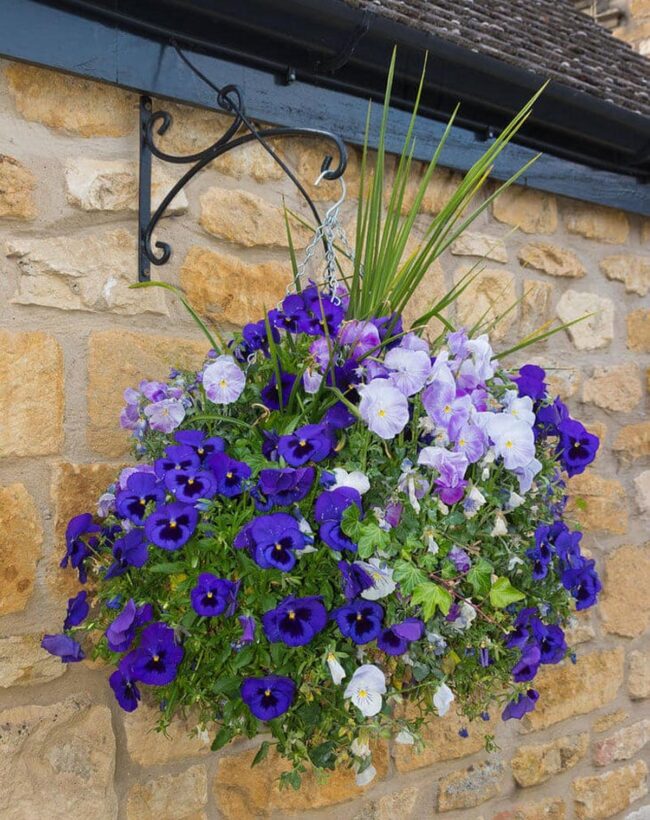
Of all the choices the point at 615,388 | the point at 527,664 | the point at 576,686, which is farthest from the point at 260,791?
the point at 615,388

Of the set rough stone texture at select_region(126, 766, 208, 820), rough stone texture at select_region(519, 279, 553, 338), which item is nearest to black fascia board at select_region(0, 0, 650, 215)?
rough stone texture at select_region(519, 279, 553, 338)

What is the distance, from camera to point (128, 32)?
167cm

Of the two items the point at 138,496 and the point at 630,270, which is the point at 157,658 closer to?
the point at 138,496

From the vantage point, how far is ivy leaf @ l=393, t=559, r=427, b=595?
4.04 feet

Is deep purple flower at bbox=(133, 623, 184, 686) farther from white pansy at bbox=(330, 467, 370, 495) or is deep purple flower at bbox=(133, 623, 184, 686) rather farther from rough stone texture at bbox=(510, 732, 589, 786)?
rough stone texture at bbox=(510, 732, 589, 786)

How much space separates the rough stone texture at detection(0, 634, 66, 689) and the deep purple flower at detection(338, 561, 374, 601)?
66 cm

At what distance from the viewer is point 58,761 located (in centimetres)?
160

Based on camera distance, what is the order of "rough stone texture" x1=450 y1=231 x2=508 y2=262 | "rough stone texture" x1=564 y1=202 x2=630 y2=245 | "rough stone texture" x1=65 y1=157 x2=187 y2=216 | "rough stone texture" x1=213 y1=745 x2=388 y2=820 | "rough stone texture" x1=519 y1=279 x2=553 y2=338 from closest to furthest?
"rough stone texture" x1=65 y1=157 x2=187 y2=216, "rough stone texture" x1=213 y1=745 x2=388 y2=820, "rough stone texture" x1=450 y1=231 x2=508 y2=262, "rough stone texture" x1=519 y1=279 x2=553 y2=338, "rough stone texture" x1=564 y1=202 x2=630 y2=245

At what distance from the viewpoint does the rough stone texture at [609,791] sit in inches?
98.0

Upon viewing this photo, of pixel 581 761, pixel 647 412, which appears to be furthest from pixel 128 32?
pixel 581 761

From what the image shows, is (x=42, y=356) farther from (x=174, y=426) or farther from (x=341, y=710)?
(x=341, y=710)

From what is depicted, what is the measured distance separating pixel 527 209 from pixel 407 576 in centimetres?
152

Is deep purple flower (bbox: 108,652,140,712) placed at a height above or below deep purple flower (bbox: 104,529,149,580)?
below

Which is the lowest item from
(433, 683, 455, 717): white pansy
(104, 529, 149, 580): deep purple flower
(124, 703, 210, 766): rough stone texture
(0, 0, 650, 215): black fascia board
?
(124, 703, 210, 766): rough stone texture
